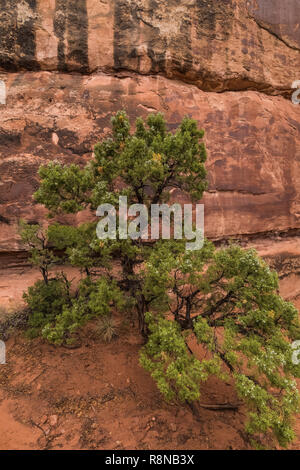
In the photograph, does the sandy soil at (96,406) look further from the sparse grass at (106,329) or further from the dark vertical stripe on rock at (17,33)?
the dark vertical stripe on rock at (17,33)

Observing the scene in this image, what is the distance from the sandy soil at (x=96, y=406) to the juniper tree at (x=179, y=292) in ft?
2.84

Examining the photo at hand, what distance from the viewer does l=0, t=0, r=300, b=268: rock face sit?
36.7 ft

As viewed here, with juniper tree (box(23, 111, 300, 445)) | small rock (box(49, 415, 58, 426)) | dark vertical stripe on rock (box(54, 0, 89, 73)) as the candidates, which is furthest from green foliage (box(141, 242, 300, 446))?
dark vertical stripe on rock (box(54, 0, 89, 73))

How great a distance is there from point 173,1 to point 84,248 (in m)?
13.7

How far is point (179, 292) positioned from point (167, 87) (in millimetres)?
11029

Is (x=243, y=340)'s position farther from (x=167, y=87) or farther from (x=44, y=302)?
(x=167, y=87)

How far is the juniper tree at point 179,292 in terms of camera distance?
209 inches

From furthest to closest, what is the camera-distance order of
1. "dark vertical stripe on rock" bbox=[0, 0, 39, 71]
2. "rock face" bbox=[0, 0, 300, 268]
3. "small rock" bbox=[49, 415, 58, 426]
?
"rock face" bbox=[0, 0, 300, 268], "dark vertical stripe on rock" bbox=[0, 0, 39, 71], "small rock" bbox=[49, 415, 58, 426]

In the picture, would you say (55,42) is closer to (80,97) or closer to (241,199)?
(80,97)

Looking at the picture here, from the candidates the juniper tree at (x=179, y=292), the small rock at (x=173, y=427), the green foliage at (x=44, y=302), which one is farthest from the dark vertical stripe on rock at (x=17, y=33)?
the small rock at (x=173, y=427)

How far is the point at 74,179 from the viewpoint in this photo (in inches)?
271

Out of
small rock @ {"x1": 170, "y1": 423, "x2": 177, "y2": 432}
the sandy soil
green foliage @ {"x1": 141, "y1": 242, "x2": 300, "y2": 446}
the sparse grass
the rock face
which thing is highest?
the rock face

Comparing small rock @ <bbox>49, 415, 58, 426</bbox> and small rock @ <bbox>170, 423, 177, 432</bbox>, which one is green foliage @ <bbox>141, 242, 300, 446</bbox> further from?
small rock @ <bbox>49, 415, 58, 426</bbox>

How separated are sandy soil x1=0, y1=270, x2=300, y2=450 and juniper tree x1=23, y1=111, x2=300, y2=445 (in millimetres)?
866
